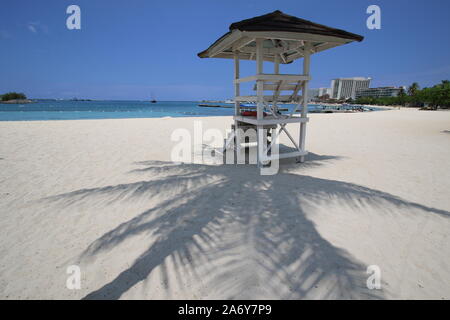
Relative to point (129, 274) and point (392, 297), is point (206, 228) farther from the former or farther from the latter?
point (392, 297)

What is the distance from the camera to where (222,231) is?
327 centimetres

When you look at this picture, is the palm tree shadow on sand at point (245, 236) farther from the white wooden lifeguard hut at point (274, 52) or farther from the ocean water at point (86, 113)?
the ocean water at point (86, 113)

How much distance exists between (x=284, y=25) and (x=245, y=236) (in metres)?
4.59

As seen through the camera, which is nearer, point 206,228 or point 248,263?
point 248,263

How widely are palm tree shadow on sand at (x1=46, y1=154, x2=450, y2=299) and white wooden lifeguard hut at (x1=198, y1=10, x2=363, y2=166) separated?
1.79 metres

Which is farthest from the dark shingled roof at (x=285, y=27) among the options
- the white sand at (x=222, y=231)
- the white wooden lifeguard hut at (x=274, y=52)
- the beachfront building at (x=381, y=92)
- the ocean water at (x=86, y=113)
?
the beachfront building at (x=381, y=92)

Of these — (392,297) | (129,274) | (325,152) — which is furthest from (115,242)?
(325,152)

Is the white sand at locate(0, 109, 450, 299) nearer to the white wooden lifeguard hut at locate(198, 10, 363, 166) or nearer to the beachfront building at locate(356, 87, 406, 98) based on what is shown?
the white wooden lifeguard hut at locate(198, 10, 363, 166)

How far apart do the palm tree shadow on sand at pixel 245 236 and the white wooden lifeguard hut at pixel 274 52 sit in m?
1.79

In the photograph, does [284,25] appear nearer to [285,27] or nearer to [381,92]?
[285,27]

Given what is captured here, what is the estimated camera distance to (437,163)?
22.5 feet

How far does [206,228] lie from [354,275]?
1.92 m

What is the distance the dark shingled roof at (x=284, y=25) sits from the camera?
4793 millimetres

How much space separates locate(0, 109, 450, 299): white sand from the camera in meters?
2.38
